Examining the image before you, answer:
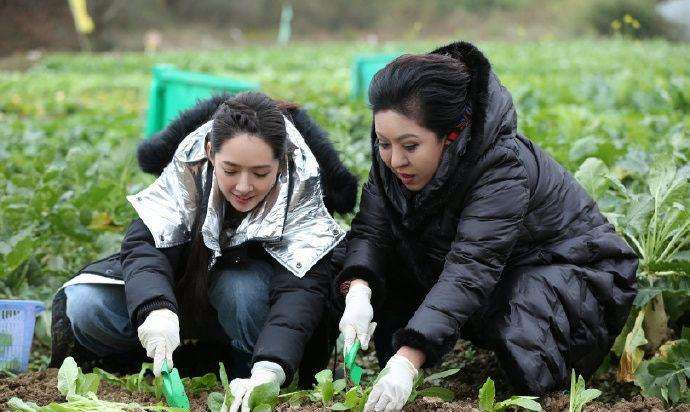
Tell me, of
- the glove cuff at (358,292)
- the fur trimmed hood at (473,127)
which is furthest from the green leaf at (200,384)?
the fur trimmed hood at (473,127)

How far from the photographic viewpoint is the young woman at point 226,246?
258cm

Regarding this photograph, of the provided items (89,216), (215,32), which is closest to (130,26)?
(215,32)

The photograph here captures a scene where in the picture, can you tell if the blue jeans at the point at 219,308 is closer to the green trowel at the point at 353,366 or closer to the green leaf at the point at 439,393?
the green trowel at the point at 353,366

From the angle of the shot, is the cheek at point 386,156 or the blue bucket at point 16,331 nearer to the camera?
the cheek at point 386,156

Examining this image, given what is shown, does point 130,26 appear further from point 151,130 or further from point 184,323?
point 184,323

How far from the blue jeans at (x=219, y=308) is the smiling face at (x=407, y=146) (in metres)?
0.61

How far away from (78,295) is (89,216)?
3.44 ft

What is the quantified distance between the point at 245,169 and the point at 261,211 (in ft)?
0.56

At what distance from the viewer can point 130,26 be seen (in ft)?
102

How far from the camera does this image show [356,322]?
2562 millimetres

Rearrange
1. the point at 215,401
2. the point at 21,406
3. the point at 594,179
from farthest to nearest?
the point at 594,179 < the point at 215,401 < the point at 21,406

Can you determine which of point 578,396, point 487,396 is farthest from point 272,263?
point 578,396

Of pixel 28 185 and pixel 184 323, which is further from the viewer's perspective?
pixel 28 185

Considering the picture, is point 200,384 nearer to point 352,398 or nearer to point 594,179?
point 352,398
